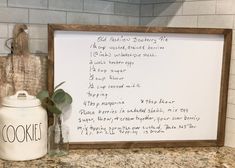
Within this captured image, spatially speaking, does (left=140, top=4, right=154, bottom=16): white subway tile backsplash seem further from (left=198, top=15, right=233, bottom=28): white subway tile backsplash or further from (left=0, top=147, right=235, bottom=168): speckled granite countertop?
(left=0, top=147, right=235, bottom=168): speckled granite countertop

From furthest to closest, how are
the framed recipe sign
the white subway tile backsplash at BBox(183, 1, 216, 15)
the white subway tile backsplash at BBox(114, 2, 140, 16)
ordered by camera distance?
the white subway tile backsplash at BBox(114, 2, 140, 16) < the white subway tile backsplash at BBox(183, 1, 216, 15) < the framed recipe sign

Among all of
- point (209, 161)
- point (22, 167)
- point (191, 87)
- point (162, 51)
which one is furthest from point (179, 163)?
point (22, 167)

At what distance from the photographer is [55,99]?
1153mm

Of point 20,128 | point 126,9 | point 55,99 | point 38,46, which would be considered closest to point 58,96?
point 55,99

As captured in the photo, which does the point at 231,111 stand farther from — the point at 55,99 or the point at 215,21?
the point at 55,99

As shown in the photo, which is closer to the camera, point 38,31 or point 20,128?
point 20,128

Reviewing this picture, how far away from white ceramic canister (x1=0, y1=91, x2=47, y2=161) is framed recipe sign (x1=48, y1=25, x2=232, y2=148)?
0.38 ft

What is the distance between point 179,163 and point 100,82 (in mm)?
372

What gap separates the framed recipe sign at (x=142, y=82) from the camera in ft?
3.90

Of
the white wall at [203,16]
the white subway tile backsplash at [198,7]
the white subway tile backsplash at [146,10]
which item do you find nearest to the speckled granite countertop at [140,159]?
the white wall at [203,16]

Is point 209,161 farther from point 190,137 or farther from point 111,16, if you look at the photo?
point 111,16

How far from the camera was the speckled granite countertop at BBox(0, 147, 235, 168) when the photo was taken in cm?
110

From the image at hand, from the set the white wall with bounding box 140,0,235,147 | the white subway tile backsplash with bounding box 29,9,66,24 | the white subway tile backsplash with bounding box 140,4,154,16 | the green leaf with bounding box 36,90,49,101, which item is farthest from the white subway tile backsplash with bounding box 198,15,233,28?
the green leaf with bounding box 36,90,49,101

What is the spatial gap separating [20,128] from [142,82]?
1.42 feet
